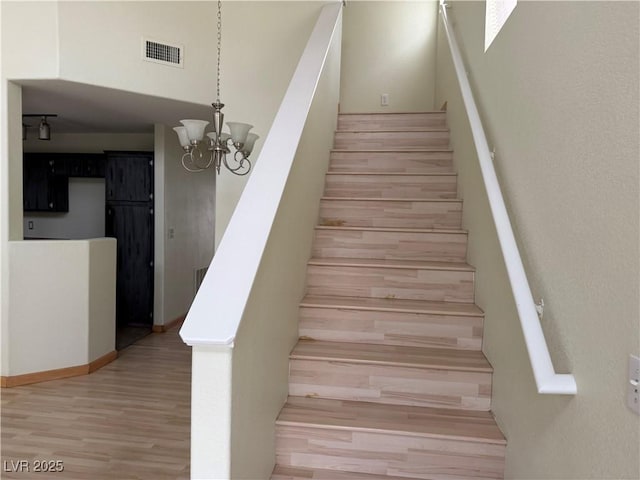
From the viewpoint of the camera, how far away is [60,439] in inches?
116

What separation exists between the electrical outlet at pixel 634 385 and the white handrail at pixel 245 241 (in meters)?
0.91

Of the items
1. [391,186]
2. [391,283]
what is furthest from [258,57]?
[391,283]

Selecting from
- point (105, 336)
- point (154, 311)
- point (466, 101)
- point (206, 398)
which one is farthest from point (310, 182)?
point (154, 311)

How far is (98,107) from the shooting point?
446cm

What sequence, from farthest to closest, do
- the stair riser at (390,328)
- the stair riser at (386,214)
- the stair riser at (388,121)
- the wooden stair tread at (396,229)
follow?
the stair riser at (388,121)
the stair riser at (386,214)
the wooden stair tread at (396,229)
the stair riser at (390,328)

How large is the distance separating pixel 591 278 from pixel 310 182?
1716mm

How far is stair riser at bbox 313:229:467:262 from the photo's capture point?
9.26 ft

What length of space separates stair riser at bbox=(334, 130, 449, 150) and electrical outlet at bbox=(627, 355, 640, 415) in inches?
123

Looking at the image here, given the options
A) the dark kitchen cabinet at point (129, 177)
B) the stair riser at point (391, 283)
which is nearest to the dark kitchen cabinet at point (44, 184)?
the dark kitchen cabinet at point (129, 177)

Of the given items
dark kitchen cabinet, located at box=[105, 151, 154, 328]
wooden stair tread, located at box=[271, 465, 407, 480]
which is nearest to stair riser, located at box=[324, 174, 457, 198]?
wooden stair tread, located at box=[271, 465, 407, 480]

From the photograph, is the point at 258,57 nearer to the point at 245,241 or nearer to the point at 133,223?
the point at 133,223

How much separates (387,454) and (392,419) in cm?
14

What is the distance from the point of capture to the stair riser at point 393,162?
3.52 meters

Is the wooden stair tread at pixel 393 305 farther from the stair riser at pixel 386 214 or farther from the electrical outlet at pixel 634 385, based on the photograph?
the electrical outlet at pixel 634 385
